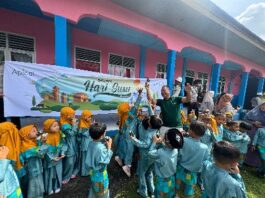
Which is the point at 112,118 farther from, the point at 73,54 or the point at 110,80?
the point at 73,54

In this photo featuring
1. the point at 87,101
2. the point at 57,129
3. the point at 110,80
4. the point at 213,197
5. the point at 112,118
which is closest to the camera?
the point at 213,197

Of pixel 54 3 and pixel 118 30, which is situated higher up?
pixel 118 30

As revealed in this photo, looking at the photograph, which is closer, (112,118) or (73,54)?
(112,118)

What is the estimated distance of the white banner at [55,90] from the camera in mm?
3026

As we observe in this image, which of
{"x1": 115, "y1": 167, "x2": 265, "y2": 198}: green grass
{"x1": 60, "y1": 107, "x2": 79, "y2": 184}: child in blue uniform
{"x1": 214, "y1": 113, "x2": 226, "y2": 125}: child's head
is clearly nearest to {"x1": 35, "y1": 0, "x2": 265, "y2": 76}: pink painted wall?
{"x1": 60, "y1": 107, "x2": 79, "y2": 184}: child in blue uniform

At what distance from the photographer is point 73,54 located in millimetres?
6176

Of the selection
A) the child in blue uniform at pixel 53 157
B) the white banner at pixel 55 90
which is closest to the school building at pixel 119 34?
the white banner at pixel 55 90

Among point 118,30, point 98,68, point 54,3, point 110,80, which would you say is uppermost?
point 118,30

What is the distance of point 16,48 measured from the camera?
5082 millimetres

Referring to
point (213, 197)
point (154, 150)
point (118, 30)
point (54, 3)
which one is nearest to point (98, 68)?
point (118, 30)

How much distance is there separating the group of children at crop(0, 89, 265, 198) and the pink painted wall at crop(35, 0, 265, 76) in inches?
87.0

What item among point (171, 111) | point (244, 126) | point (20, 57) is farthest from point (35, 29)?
point (244, 126)

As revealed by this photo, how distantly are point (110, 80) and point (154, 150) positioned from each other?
2743 mm

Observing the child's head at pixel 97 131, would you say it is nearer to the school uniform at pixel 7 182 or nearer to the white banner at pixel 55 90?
the school uniform at pixel 7 182
